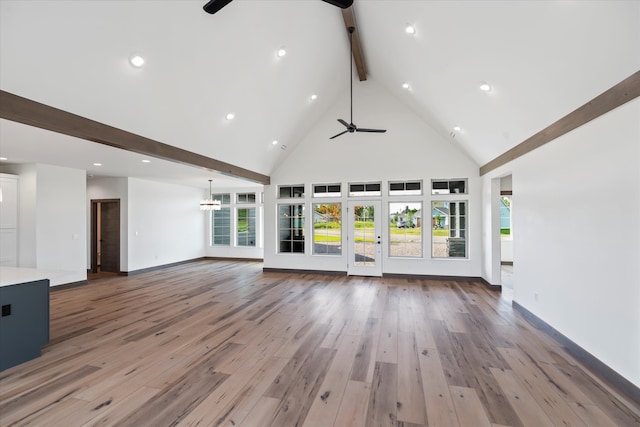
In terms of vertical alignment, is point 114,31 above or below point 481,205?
above

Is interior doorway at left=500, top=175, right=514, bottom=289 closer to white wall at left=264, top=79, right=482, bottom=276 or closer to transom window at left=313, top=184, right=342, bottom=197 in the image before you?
white wall at left=264, top=79, right=482, bottom=276

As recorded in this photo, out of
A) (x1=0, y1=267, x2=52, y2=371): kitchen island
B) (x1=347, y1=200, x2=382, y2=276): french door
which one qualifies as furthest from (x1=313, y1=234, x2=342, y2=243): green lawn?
Result: (x1=0, y1=267, x2=52, y2=371): kitchen island

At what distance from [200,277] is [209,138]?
3.94 meters

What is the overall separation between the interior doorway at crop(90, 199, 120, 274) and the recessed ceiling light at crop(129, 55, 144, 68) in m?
6.07

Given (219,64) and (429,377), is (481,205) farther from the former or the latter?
(219,64)

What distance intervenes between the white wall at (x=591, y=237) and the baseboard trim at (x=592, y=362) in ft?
0.17

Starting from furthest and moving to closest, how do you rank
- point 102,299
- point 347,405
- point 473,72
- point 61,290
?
point 61,290 → point 102,299 → point 473,72 → point 347,405

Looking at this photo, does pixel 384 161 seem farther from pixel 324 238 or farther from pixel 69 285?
pixel 69 285

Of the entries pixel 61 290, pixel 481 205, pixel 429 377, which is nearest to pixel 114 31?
pixel 429 377

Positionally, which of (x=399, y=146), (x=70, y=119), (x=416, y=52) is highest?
(x=416, y=52)

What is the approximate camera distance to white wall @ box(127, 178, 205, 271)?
827 centimetres

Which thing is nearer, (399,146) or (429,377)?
(429,377)

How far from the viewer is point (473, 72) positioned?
4.02 meters

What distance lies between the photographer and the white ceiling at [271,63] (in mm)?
2605
